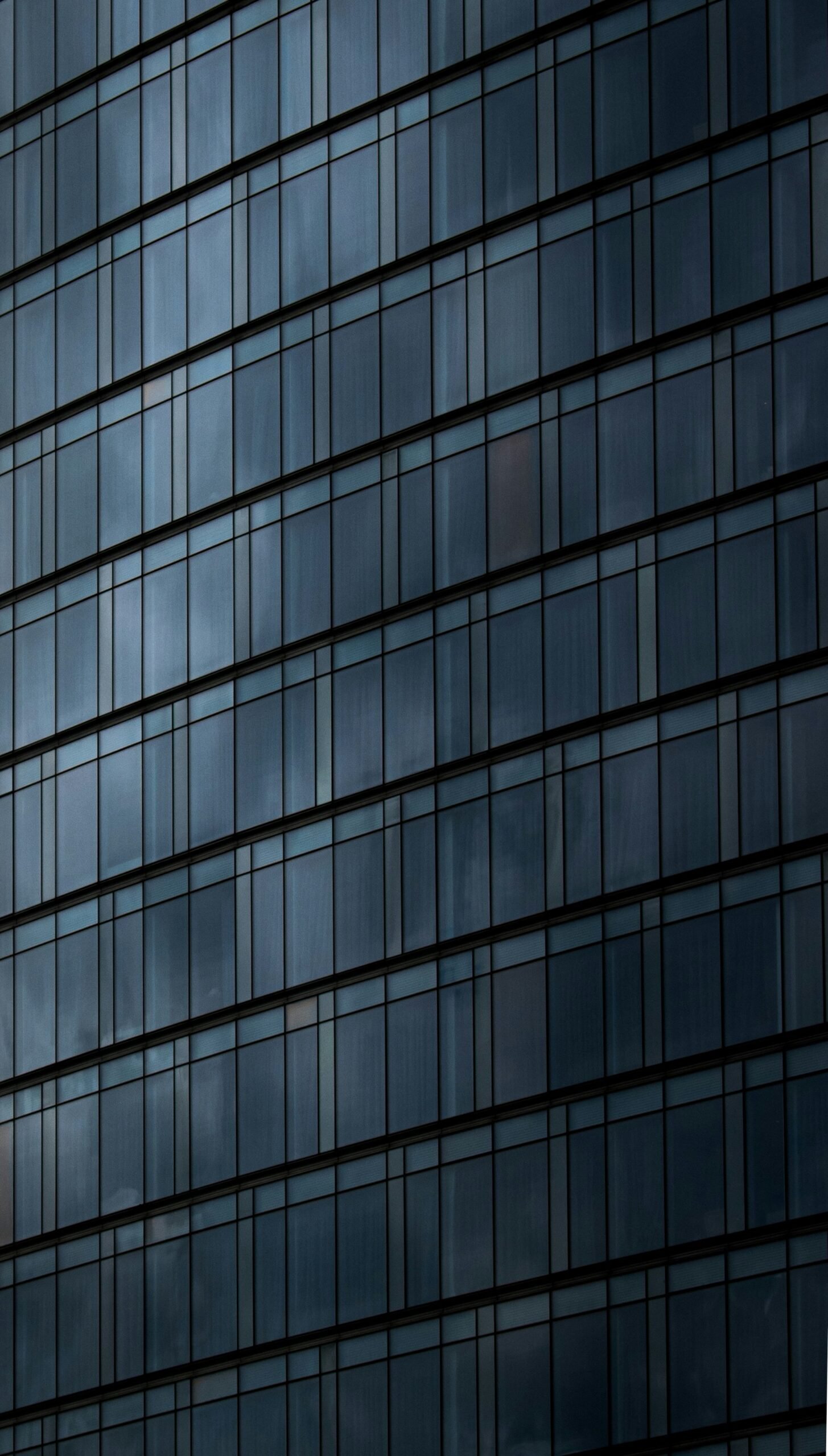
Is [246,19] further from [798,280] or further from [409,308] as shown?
[798,280]

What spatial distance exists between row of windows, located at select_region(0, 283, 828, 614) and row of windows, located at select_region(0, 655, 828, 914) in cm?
186

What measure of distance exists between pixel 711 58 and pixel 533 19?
187 inches

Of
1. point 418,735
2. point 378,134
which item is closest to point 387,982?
point 418,735

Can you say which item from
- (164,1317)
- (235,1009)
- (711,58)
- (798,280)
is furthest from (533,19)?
(164,1317)

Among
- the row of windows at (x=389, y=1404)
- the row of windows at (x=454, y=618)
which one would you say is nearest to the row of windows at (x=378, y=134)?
the row of windows at (x=454, y=618)

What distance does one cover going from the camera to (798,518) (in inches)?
2430

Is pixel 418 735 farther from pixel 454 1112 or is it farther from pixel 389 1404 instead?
pixel 389 1404

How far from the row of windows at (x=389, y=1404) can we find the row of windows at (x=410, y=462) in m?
15.3

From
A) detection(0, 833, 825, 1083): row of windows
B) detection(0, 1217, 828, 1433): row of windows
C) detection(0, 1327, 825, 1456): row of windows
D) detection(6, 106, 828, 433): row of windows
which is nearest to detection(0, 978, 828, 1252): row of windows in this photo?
detection(0, 833, 825, 1083): row of windows

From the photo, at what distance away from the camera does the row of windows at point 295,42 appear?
68.0m

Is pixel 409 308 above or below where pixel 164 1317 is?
above

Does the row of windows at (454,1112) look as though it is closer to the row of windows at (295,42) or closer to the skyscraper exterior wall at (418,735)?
the skyscraper exterior wall at (418,735)

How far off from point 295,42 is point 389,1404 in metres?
29.9

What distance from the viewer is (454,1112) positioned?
64.3m
